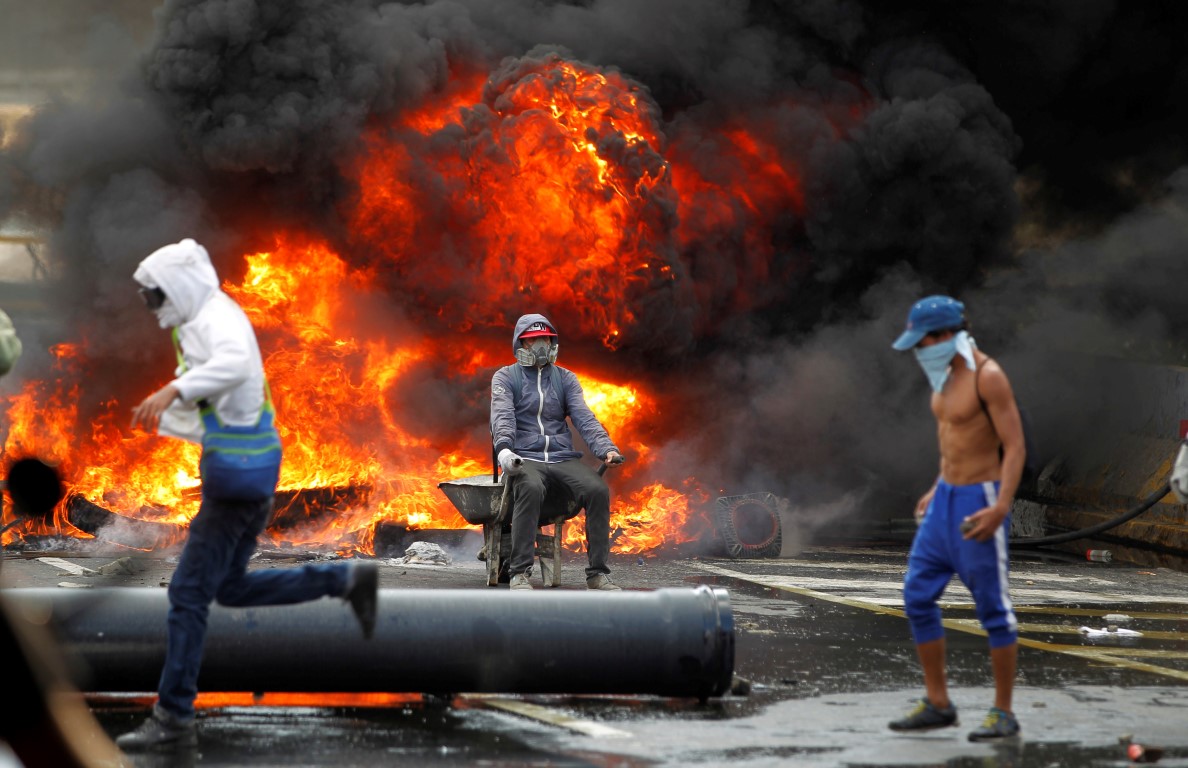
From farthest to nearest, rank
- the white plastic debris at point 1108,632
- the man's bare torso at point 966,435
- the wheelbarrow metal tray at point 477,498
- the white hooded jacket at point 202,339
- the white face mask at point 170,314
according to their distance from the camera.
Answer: the wheelbarrow metal tray at point 477,498 < the white plastic debris at point 1108,632 < the man's bare torso at point 966,435 < the white face mask at point 170,314 < the white hooded jacket at point 202,339

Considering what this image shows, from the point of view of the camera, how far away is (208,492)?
5.15 m

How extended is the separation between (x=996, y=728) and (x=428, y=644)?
86.5 inches

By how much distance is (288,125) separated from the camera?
15711 millimetres

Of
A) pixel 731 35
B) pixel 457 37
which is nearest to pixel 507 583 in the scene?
pixel 457 37

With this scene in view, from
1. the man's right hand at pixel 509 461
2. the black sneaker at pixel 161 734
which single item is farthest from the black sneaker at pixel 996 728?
the man's right hand at pixel 509 461

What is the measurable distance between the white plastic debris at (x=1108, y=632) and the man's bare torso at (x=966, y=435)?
3175 millimetres

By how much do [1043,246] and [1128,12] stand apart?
129 inches

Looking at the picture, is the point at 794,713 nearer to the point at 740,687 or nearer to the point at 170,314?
the point at 740,687

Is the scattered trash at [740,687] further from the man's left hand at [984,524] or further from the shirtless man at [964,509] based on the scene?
the man's left hand at [984,524]

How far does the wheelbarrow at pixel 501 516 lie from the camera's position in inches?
375

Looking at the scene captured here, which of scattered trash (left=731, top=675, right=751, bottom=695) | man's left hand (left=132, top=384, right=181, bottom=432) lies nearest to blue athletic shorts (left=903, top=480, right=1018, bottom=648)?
scattered trash (left=731, top=675, right=751, bottom=695)

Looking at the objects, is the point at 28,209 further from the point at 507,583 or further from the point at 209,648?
the point at 209,648

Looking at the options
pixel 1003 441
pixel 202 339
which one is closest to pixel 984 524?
pixel 1003 441

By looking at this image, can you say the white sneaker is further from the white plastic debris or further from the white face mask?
the white face mask
